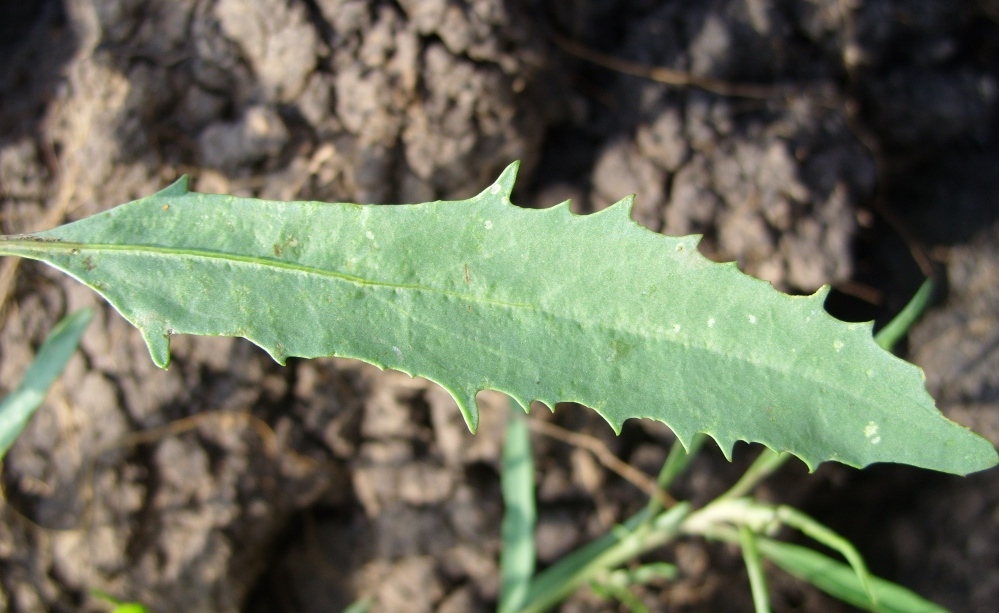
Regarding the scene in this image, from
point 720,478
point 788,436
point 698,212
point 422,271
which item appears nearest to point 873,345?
point 788,436

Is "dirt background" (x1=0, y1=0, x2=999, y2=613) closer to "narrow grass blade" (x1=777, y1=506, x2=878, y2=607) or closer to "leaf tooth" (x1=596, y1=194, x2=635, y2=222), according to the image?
"narrow grass blade" (x1=777, y1=506, x2=878, y2=607)

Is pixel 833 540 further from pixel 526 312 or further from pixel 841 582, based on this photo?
pixel 526 312

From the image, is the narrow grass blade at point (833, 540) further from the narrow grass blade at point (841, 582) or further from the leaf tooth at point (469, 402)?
the leaf tooth at point (469, 402)

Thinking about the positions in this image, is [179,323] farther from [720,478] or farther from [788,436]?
[720,478]

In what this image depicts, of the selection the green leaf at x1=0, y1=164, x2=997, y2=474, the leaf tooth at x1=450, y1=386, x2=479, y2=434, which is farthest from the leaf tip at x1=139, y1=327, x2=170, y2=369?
the leaf tooth at x1=450, y1=386, x2=479, y2=434

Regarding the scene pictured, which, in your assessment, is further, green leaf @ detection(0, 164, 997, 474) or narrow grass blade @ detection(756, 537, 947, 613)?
narrow grass blade @ detection(756, 537, 947, 613)
